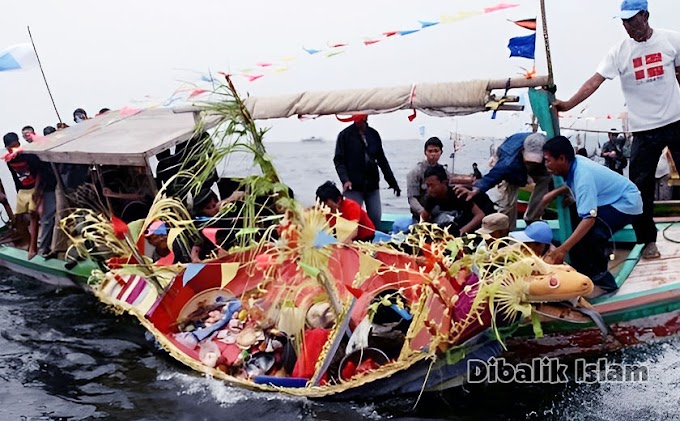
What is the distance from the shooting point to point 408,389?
5.14 meters

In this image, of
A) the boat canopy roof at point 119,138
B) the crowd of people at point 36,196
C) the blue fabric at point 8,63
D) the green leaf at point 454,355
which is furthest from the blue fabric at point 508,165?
the blue fabric at point 8,63

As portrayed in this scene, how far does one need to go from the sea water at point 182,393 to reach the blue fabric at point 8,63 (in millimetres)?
3703

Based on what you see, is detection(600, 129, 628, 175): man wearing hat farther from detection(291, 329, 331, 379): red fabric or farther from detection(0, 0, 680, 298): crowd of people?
detection(291, 329, 331, 379): red fabric

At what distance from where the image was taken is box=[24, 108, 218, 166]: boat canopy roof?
24.9 feet

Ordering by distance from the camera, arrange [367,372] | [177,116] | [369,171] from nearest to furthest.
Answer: [367,372] < [369,171] < [177,116]

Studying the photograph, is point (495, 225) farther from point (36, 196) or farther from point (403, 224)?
point (36, 196)

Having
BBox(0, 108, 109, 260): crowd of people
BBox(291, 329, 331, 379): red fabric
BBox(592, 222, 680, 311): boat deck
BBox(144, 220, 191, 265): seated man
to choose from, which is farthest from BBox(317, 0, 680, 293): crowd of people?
BBox(0, 108, 109, 260): crowd of people

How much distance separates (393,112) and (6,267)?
766cm

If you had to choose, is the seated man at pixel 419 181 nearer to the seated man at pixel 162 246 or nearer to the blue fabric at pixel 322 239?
the seated man at pixel 162 246

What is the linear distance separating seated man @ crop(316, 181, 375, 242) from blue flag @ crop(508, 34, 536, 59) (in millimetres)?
2052

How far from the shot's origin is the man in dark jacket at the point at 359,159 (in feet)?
26.7

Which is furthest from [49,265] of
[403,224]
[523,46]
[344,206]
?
[523,46]

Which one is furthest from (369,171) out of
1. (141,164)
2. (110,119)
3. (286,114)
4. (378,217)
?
(110,119)

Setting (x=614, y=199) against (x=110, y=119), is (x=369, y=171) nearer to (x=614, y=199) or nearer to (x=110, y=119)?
(x=614, y=199)
